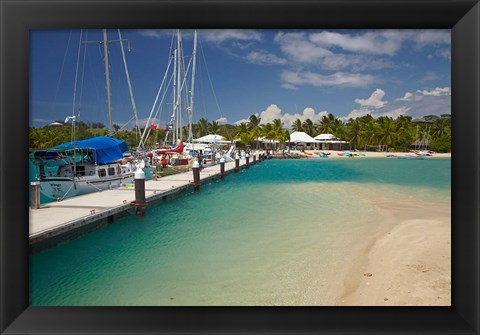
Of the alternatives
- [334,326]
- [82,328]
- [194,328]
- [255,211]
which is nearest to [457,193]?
[334,326]

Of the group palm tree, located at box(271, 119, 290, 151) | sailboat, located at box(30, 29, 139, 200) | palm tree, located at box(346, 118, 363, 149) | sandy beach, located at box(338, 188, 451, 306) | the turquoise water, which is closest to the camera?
sandy beach, located at box(338, 188, 451, 306)

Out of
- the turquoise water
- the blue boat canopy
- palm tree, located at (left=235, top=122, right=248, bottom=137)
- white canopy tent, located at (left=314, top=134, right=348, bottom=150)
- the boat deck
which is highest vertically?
palm tree, located at (left=235, top=122, right=248, bottom=137)

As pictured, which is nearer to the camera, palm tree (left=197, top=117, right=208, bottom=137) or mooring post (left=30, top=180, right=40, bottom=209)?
mooring post (left=30, top=180, right=40, bottom=209)

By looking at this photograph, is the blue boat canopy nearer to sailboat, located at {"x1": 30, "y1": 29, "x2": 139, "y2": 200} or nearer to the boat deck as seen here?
sailboat, located at {"x1": 30, "y1": 29, "x2": 139, "y2": 200}

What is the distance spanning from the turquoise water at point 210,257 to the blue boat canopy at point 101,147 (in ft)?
7.63

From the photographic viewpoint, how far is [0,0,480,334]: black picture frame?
2.53 meters

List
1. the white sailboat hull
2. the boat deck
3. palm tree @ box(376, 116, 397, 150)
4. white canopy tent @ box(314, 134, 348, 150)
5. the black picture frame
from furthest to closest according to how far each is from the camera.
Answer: white canopy tent @ box(314, 134, 348, 150)
palm tree @ box(376, 116, 397, 150)
the white sailboat hull
the boat deck
the black picture frame

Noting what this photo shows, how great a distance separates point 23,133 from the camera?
2701 millimetres

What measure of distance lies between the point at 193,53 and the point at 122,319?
80.8 ft

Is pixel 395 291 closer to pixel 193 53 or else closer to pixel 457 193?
pixel 457 193

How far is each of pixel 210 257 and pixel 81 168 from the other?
20.8 ft

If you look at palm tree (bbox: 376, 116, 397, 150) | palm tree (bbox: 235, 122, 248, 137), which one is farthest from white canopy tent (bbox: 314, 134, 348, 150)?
palm tree (bbox: 235, 122, 248, 137)

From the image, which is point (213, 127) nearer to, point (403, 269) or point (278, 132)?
point (278, 132)
